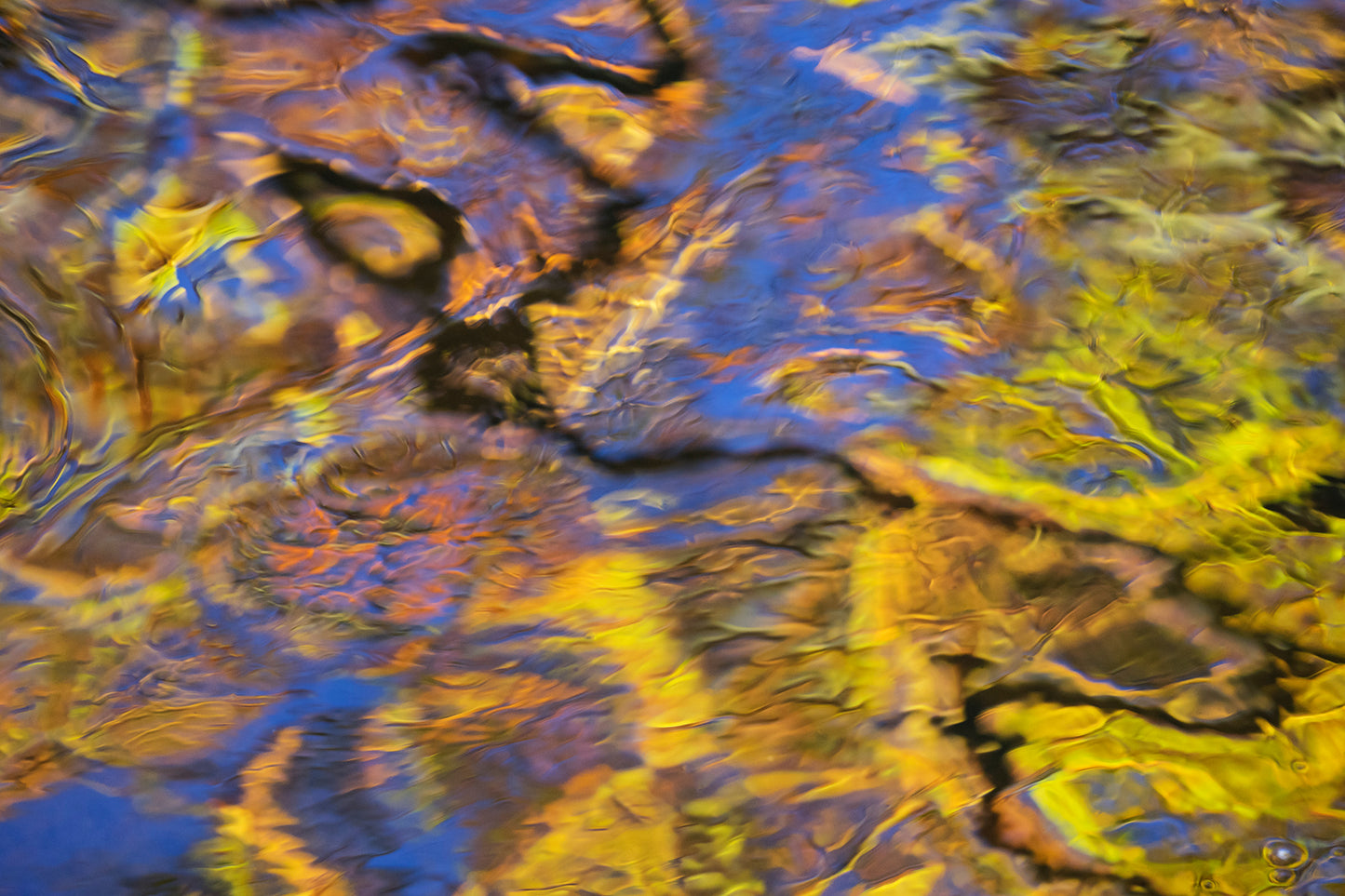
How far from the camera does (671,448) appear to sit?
95cm

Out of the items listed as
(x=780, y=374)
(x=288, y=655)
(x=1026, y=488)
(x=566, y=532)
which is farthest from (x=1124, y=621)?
(x=288, y=655)

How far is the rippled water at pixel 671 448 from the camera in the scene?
2.72 feet

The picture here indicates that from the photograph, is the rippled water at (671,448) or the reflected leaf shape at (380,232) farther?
the reflected leaf shape at (380,232)

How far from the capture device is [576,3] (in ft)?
3.31

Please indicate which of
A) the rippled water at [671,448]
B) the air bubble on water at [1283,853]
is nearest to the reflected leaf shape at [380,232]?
the rippled water at [671,448]

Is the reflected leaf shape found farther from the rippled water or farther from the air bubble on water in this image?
the air bubble on water

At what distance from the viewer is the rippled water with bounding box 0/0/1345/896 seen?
0.83 m

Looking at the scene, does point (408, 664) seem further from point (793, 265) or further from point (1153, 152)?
point (1153, 152)

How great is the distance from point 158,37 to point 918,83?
0.78 m

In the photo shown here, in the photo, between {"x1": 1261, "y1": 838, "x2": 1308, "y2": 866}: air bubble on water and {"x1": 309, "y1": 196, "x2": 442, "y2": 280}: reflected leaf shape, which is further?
{"x1": 309, "y1": 196, "x2": 442, "y2": 280}: reflected leaf shape

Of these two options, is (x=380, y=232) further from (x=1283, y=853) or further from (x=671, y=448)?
(x=1283, y=853)

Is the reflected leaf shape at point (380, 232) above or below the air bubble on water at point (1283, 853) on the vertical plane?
above

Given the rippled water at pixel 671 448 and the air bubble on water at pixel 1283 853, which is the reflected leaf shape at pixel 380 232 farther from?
the air bubble on water at pixel 1283 853

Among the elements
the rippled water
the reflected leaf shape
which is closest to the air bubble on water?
the rippled water
